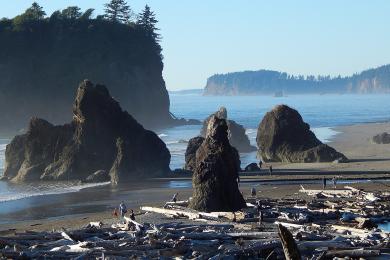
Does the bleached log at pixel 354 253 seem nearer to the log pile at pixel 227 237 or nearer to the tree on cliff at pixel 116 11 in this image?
the log pile at pixel 227 237

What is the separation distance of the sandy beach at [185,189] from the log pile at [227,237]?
4.94 metres

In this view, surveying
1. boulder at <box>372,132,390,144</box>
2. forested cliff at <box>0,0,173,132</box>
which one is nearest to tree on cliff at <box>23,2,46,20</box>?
forested cliff at <box>0,0,173,132</box>

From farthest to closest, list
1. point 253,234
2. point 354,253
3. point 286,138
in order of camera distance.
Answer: point 286,138, point 253,234, point 354,253

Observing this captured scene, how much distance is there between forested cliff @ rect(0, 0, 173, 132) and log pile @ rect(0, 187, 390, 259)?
10991 cm

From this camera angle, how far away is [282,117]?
6662 cm

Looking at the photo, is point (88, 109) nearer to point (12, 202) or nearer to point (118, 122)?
point (118, 122)

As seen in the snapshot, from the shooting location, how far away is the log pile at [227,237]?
22531 mm

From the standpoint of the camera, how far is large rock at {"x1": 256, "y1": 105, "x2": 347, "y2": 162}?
64.9 metres

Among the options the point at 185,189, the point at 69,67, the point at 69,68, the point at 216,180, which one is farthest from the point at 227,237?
the point at 69,67

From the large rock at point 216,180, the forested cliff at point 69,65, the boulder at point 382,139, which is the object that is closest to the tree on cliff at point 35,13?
the forested cliff at point 69,65

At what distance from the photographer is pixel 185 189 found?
4734 centimetres

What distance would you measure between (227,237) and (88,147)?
35.7 meters

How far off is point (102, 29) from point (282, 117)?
10211 cm

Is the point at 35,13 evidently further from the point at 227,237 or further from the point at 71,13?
the point at 227,237
